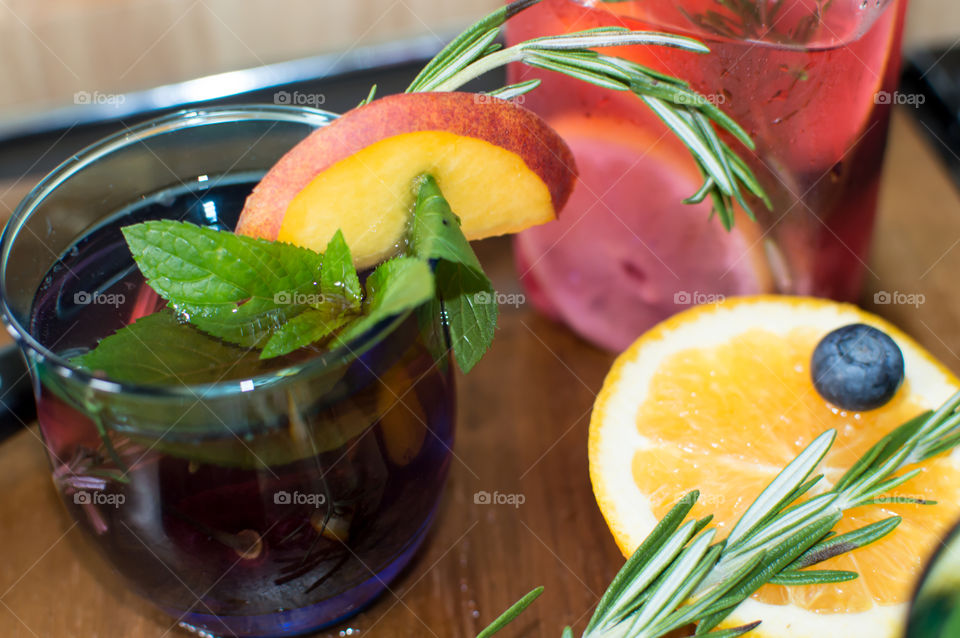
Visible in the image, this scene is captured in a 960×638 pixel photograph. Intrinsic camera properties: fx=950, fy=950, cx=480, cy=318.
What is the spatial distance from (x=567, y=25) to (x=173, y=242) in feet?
0.90

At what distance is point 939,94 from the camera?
838 millimetres

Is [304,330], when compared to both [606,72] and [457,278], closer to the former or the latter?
[457,278]

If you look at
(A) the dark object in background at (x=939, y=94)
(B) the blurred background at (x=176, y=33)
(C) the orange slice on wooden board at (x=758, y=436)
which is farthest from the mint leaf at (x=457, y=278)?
(B) the blurred background at (x=176, y=33)

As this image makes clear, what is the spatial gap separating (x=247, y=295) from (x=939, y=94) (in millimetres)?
674

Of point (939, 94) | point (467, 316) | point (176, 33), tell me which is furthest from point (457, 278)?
point (176, 33)

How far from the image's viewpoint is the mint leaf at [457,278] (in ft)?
1.36

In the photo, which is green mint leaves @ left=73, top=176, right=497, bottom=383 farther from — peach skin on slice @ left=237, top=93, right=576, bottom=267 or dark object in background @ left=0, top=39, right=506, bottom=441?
dark object in background @ left=0, top=39, right=506, bottom=441

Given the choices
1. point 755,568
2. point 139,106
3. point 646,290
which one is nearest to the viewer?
point 755,568

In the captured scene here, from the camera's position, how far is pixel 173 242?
0.44m

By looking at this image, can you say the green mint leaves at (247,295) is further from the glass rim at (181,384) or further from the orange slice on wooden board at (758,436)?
the orange slice on wooden board at (758,436)

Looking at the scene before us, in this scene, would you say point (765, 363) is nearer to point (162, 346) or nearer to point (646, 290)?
point (646, 290)

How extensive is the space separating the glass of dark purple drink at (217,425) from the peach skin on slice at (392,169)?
0.06m

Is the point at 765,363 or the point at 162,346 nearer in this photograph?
the point at 162,346

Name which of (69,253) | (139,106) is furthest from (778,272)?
(139,106)
